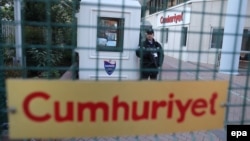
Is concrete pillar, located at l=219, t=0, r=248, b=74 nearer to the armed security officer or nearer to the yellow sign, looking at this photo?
the yellow sign

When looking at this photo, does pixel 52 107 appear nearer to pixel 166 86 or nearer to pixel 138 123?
pixel 138 123

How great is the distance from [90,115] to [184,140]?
7.84ft

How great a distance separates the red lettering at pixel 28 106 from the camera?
5.16ft

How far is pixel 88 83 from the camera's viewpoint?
1.62 m

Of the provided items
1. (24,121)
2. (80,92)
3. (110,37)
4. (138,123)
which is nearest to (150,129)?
(138,123)

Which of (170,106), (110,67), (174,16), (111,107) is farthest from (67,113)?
(174,16)

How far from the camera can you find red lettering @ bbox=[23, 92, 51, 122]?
1.57 m

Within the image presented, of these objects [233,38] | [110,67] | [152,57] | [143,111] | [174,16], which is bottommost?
[143,111]

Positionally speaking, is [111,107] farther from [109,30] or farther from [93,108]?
[109,30]

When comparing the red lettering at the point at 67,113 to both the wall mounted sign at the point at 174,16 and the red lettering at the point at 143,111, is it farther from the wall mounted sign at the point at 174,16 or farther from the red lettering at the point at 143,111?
the wall mounted sign at the point at 174,16

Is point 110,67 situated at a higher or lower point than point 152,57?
lower

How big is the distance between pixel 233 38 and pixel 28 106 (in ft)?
14.4

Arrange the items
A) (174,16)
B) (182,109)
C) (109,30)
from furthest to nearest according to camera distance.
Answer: (174,16)
(109,30)
(182,109)

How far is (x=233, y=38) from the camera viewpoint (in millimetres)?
5027
